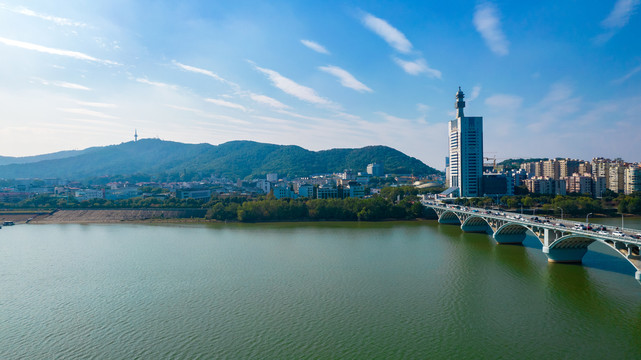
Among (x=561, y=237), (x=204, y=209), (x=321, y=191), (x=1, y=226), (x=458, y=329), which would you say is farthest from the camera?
(x=321, y=191)

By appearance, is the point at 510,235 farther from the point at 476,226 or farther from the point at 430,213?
the point at 430,213

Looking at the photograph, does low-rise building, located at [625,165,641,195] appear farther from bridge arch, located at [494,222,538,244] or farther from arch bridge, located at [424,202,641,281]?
bridge arch, located at [494,222,538,244]

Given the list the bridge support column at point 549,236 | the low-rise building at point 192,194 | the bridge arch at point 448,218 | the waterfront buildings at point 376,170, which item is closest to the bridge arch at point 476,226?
the bridge arch at point 448,218

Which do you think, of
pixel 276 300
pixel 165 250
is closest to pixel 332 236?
pixel 165 250

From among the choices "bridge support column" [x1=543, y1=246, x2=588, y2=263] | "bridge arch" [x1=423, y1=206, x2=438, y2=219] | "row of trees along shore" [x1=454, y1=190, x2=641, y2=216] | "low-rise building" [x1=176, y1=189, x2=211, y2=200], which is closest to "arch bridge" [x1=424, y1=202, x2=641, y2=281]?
"bridge support column" [x1=543, y1=246, x2=588, y2=263]

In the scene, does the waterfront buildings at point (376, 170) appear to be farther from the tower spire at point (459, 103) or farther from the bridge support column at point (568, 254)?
the bridge support column at point (568, 254)

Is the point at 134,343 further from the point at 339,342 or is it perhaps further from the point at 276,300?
the point at 339,342
